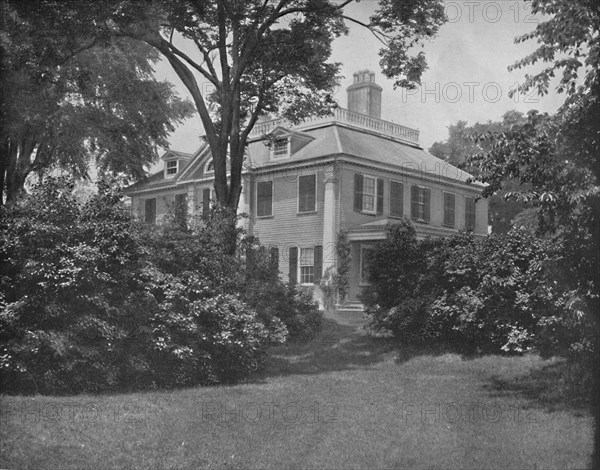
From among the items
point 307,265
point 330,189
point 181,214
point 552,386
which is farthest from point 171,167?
point 552,386

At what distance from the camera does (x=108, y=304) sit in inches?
356

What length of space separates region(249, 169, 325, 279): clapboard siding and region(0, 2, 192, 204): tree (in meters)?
3.32

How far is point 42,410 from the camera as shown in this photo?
755 cm

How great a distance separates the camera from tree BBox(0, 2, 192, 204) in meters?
11.2

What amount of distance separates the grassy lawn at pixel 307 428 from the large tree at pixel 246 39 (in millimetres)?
5119

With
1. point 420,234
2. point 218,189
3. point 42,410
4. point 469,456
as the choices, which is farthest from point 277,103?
point 469,456

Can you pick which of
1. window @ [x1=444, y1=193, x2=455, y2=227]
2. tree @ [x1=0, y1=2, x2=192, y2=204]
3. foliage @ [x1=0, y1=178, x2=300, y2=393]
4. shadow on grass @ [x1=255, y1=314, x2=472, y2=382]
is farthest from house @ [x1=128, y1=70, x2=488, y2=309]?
foliage @ [x1=0, y1=178, x2=300, y2=393]

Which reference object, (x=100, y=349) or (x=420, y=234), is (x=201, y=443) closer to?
(x=100, y=349)

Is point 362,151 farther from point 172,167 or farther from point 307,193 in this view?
point 172,167

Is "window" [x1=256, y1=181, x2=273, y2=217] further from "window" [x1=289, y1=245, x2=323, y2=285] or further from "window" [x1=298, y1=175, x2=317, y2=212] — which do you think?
"window" [x1=289, y1=245, x2=323, y2=285]

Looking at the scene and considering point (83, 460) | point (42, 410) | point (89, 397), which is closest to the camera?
point (83, 460)

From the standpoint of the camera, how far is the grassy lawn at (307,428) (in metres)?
6.18

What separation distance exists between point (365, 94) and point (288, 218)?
716 centimetres

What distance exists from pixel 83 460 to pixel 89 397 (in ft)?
6.10
